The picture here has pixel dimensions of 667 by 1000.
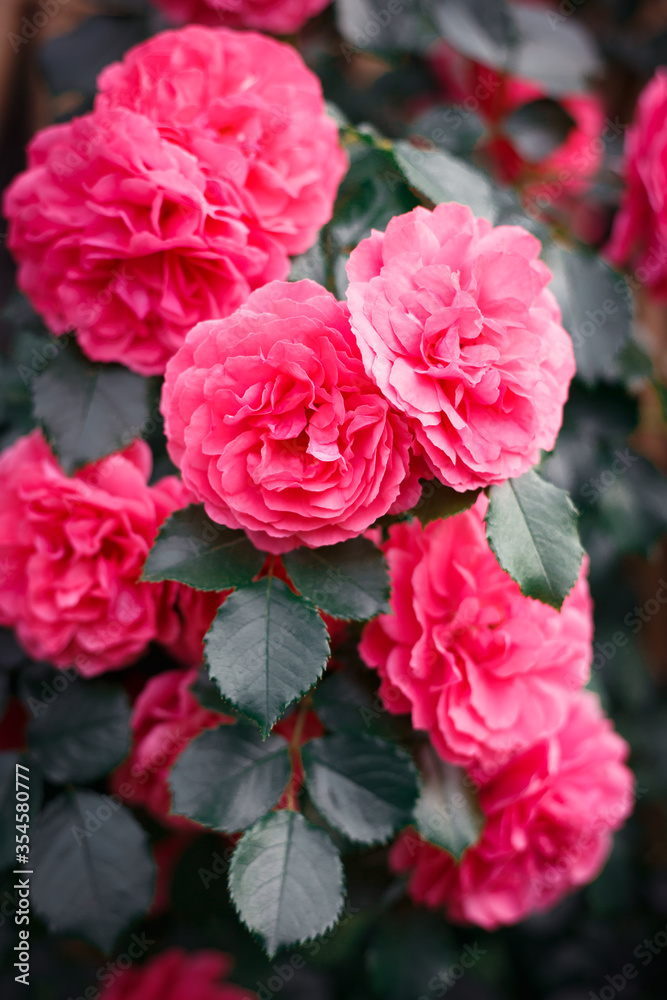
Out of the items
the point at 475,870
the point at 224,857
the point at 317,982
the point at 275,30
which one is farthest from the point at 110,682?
the point at 275,30

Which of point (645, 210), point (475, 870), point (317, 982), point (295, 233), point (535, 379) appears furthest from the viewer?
point (317, 982)

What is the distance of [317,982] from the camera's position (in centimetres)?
108

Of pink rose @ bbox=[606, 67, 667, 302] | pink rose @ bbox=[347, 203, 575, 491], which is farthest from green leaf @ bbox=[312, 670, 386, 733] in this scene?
pink rose @ bbox=[606, 67, 667, 302]

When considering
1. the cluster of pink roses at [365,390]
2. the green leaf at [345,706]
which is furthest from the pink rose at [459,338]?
the green leaf at [345,706]

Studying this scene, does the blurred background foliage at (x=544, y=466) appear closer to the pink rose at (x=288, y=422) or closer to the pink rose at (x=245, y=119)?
the pink rose at (x=245, y=119)

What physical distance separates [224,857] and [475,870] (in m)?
0.27

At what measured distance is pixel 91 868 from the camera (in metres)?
0.69

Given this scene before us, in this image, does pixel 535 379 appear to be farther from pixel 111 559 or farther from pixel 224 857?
pixel 224 857

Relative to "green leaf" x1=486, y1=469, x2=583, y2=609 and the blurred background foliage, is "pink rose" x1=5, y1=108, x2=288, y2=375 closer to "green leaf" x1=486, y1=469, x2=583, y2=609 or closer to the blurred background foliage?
the blurred background foliage

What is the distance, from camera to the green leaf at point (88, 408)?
666 millimetres

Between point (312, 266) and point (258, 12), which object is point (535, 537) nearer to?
point (312, 266)

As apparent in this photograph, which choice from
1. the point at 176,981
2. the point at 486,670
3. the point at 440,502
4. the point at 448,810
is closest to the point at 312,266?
the point at 440,502

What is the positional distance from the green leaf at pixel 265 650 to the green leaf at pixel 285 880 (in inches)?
4.5

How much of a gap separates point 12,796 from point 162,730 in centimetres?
17
